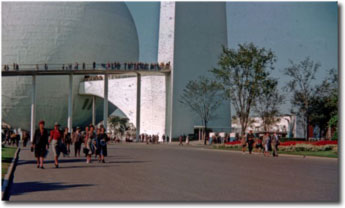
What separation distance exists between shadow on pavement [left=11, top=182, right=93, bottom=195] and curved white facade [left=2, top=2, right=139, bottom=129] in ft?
157

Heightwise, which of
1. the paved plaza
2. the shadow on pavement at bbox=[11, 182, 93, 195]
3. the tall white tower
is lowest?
the shadow on pavement at bbox=[11, 182, 93, 195]

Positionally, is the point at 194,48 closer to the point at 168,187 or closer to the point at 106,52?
the point at 106,52

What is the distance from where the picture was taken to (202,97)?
47.3m

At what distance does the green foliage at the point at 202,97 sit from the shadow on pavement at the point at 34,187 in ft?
116

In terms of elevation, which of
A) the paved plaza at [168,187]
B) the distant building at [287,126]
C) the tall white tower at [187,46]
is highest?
the tall white tower at [187,46]

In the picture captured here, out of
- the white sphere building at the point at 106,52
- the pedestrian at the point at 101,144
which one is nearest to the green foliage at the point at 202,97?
the white sphere building at the point at 106,52

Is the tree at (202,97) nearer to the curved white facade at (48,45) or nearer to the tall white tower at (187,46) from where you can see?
the tall white tower at (187,46)

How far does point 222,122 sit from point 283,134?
7.69 meters

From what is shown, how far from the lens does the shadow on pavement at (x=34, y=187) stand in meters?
9.75

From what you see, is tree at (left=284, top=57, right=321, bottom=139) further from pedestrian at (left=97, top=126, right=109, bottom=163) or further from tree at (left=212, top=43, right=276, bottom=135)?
pedestrian at (left=97, top=126, right=109, bottom=163)

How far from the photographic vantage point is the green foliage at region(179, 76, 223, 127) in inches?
1832

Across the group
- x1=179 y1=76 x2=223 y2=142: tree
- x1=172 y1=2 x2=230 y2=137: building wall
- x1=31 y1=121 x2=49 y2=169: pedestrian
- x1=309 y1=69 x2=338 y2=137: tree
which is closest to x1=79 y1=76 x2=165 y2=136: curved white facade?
x1=172 y1=2 x2=230 y2=137: building wall

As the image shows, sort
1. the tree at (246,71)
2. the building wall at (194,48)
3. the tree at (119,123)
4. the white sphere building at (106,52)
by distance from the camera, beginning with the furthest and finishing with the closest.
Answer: the tree at (119,123)
the white sphere building at (106,52)
the building wall at (194,48)
the tree at (246,71)

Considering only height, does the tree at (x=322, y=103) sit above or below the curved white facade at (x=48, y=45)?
below
